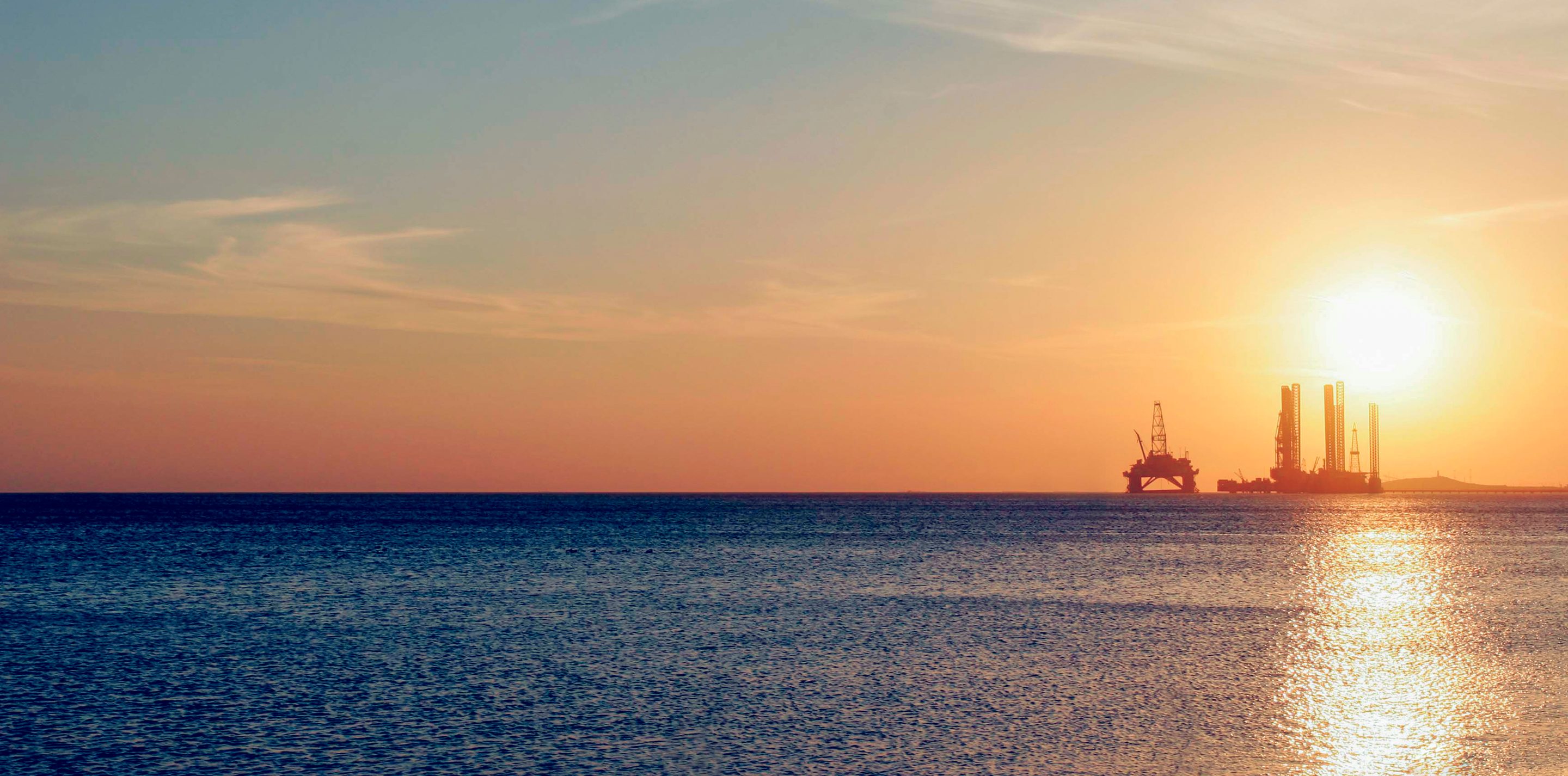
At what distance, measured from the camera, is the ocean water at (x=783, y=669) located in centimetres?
2709

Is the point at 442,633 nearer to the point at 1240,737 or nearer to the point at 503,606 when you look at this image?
A: the point at 503,606

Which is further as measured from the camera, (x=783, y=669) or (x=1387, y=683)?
(x=783, y=669)

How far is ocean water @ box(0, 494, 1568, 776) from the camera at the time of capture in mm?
27094

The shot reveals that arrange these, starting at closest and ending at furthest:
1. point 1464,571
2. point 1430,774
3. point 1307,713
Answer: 1. point 1430,774
2. point 1307,713
3. point 1464,571

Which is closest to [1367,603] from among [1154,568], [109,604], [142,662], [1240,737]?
[1154,568]

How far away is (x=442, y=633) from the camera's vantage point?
47.7 m

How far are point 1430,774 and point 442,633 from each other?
116ft

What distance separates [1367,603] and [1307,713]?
34.7 meters

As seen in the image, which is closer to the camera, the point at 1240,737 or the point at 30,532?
the point at 1240,737

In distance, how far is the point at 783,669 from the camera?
125 feet

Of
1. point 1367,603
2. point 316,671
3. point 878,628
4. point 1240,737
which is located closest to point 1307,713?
point 1240,737

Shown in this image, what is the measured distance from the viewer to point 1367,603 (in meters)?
61.7

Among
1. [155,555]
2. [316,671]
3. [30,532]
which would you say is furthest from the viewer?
[30,532]

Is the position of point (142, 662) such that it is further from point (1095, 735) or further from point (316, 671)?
point (1095, 735)
